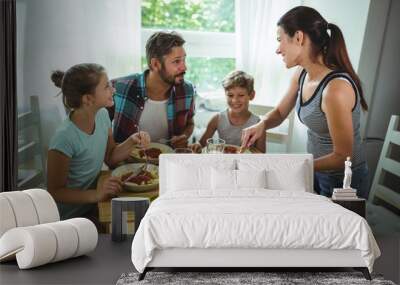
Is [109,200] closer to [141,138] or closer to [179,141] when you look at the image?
[141,138]

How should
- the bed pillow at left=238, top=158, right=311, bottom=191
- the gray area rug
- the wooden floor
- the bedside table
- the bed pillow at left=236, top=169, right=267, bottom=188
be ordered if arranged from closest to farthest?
the gray area rug < the wooden floor < the bed pillow at left=236, top=169, right=267, bottom=188 < the bed pillow at left=238, top=158, right=311, bottom=191 < the bedside table

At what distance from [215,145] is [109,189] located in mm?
1185

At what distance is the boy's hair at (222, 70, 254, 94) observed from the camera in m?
7.57

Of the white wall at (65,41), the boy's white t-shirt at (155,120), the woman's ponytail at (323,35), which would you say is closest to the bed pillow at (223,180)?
the boy's white t-shirt at (155,120)

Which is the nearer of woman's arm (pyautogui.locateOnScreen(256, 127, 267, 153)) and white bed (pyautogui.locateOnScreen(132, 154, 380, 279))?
white bed (pyautogui.locateOnScreen(132, 154, 380, 279))

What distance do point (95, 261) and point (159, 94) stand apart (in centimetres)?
214

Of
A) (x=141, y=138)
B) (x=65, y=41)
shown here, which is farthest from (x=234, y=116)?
(x=65, y=41)

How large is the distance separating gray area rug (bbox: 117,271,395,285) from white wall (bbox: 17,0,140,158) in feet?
8.57

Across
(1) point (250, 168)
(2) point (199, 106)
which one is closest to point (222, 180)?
(1) point (250, 168)

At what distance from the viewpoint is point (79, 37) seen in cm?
748

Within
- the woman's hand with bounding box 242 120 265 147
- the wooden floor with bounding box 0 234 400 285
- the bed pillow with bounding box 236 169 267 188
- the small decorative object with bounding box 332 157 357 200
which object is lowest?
the wooden floor with bounding box 0 234 400 285

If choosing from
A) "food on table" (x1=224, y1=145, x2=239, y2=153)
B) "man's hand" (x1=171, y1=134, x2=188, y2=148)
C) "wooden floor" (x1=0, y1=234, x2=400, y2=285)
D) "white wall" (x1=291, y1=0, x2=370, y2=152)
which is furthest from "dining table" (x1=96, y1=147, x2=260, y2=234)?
"white wall" (x1=291, y1=0, x2=370, y2=152)

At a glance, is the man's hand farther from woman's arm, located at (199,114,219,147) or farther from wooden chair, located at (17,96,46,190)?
wooden chair, located at (17,96,46,190)

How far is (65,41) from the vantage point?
294 inches
